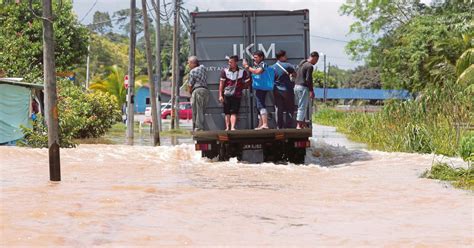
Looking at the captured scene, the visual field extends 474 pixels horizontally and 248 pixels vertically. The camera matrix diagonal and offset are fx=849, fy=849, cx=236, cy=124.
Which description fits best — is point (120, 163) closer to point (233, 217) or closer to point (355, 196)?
point (355, 196)

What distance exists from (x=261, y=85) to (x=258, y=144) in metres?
1.22

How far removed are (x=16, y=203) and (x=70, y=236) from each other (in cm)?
279

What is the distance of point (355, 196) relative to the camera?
12.2m

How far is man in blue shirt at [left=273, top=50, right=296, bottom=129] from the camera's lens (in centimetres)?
1666

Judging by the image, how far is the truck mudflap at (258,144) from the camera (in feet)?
54.6

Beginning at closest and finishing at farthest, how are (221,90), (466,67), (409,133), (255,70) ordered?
(255,70) < (221,90) < (409,133) < (466,67)

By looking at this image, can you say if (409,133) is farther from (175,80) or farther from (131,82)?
(175,80)

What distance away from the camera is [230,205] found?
36.2 ft

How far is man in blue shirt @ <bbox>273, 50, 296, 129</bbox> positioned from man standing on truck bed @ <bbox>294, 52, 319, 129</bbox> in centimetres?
14

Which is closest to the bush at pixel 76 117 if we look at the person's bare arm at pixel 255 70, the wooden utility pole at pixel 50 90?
the person's bare arm at pixel 255 70

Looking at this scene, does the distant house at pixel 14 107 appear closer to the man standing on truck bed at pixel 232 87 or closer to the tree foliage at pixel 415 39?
the man standing on truck bed at pixel 232 87

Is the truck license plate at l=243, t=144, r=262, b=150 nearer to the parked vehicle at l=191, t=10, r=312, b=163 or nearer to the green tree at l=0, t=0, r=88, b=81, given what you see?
the parked vehicle at l=191, t=10, r=312, b=163

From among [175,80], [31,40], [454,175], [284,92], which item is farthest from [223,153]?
[175,80]

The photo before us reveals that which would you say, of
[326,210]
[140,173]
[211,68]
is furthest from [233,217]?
[211,68]
